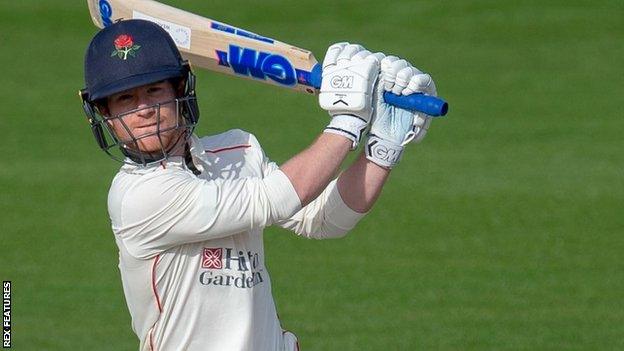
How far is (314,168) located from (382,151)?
341 mm

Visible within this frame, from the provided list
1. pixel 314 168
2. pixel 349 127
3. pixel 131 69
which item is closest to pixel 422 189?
pixel 349 127

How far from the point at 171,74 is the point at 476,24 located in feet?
25.0

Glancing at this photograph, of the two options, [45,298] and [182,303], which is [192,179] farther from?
[45,298]

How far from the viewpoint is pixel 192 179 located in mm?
3721

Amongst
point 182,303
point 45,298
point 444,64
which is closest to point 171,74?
point 182,303

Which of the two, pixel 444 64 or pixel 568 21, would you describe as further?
pixel 568 21

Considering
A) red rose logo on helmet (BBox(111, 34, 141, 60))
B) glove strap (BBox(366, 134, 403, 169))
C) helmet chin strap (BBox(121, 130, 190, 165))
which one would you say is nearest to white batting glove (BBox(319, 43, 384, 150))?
glove strap (BBox(366, 134, 403, 169))

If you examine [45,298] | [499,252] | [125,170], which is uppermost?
[125,170]

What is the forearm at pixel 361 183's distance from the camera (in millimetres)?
3965

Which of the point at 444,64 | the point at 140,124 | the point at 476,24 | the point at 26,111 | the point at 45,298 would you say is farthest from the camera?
the point at 476,24

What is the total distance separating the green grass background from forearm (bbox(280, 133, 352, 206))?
2.90 metres

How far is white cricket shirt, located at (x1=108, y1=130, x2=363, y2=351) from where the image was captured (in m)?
3.65

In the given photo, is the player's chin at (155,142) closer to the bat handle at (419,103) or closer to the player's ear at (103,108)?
the player's ear at (103,108)

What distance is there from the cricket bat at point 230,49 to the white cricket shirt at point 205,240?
0.91 feet
